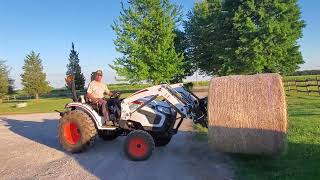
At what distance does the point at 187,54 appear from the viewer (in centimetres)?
4594

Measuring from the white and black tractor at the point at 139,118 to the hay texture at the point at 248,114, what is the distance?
1249 millimetres

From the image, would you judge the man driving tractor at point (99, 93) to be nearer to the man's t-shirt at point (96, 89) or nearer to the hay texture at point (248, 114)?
the man's t-shirt at point (96, 89)

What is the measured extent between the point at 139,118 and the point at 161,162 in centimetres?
153

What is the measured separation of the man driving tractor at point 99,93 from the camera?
11.0 meters

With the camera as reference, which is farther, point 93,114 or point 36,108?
point 36,108

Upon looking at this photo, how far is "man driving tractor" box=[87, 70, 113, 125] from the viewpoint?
36.0ft

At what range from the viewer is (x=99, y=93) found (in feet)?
37.8

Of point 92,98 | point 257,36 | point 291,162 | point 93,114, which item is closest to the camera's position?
point 291,162

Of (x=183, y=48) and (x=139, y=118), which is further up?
(x=183, y=48)

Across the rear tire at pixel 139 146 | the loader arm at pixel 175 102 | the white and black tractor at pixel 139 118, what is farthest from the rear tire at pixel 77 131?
the rear tire at pixel 139 146

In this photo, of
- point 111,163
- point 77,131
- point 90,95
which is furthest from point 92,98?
point 111,163

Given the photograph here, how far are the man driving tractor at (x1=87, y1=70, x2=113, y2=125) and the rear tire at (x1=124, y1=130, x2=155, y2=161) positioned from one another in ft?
4.07

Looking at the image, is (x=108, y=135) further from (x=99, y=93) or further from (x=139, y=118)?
(x=139, y=118)

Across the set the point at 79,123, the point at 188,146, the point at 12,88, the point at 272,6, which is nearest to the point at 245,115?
the point at 188,146
